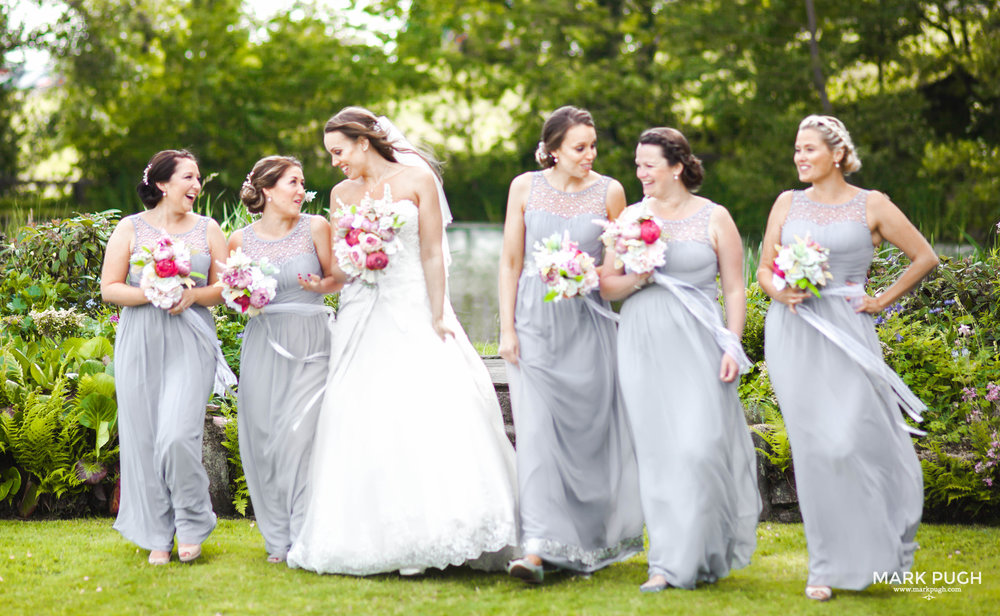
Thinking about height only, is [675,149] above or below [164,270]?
above

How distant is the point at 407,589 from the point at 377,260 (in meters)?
1.62

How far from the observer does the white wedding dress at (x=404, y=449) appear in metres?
4.92

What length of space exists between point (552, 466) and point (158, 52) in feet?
70.0

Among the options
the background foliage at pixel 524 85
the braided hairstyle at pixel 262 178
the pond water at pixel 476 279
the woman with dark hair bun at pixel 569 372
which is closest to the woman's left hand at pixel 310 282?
the braided hairstyle at pixel 262 178

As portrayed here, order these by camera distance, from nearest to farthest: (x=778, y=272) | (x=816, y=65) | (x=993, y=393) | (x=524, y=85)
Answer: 1. (x=778, y=272)
2. (x=993, y=393)
3. (x=816, y=65)
4. (x=524, y=85)

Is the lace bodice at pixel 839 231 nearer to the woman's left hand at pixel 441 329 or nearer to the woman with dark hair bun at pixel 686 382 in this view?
the woman with dark hair bun at pixel 686 382

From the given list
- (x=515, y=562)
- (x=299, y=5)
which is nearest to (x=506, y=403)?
(x=515, y=562)

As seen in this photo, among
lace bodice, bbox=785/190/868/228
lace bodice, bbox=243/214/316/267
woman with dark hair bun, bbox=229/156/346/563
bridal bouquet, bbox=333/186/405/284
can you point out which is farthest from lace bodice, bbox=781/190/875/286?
lace bodice, bbox=243/214/316/267

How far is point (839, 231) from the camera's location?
4711 mm

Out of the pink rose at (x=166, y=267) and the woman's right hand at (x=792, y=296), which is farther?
the pink rose at (x=166, y=267)

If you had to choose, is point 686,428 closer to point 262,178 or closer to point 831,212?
point 831,212

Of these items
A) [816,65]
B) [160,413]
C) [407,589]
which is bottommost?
[407,589]

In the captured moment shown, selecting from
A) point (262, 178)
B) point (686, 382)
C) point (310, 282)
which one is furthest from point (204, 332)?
point (686, 382)

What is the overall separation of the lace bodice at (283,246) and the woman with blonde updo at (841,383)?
2398 millimetres
